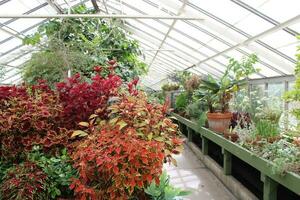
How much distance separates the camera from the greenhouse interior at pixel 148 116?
2.19 meters

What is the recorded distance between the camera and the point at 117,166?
2.04m

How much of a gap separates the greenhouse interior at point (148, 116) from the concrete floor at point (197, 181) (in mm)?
17

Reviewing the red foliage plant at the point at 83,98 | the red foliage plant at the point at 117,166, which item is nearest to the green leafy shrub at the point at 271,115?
the red foliage plant at the point at 83,98

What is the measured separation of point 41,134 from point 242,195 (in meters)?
2.37

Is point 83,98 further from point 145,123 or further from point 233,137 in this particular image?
point 233,137

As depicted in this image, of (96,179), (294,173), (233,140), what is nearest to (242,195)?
(233,140)

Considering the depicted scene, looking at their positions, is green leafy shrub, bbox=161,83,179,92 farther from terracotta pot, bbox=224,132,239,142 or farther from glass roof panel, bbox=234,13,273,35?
terracotta pot, bbox=224,132,239,142

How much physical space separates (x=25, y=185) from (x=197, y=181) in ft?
8.93

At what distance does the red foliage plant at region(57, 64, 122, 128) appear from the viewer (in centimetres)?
270

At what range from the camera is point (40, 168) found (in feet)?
8.02

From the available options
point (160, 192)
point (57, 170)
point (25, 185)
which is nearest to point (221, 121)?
point (160, 192)

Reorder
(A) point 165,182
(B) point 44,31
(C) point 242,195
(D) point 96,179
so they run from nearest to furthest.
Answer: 1. (D) point 96,179
2. (A) point 165,182
3. (C) point 242,195
4. (B) point 44,31

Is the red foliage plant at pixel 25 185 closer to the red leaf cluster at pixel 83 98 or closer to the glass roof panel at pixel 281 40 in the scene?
the red leaf cluster at pixel 83 98

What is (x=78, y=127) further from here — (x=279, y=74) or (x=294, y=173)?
(x=279, y=74)
